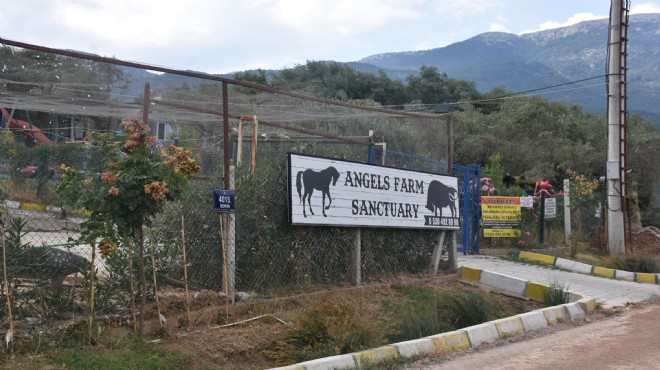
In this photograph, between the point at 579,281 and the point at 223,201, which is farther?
the point at 579,281

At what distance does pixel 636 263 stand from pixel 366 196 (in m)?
8.92

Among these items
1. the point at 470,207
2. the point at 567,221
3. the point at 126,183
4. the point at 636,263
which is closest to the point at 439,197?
the point at 470,207

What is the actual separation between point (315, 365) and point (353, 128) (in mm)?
8322

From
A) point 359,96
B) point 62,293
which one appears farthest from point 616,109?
point 359,96

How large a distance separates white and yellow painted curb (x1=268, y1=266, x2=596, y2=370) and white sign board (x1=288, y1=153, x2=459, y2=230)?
1300 mm

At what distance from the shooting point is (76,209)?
6781 millimetres

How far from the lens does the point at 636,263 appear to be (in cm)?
1659

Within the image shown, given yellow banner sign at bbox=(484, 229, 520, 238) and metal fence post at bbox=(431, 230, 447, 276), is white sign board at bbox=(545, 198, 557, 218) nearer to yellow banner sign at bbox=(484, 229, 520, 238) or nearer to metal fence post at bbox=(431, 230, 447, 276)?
yellow banner sign at bbox=(484, 229, 520, 238)

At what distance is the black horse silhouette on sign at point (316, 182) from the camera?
9.59 meters

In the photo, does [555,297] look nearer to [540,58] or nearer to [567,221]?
[567,221]

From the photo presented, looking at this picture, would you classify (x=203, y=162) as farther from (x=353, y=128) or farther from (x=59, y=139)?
(x=353, y=128)

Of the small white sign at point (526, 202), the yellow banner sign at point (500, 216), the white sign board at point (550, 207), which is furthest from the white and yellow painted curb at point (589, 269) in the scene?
the white sign board at point (550, 207)

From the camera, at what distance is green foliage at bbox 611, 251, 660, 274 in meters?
16.4

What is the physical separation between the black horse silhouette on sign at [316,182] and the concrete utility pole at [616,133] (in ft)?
37.7
